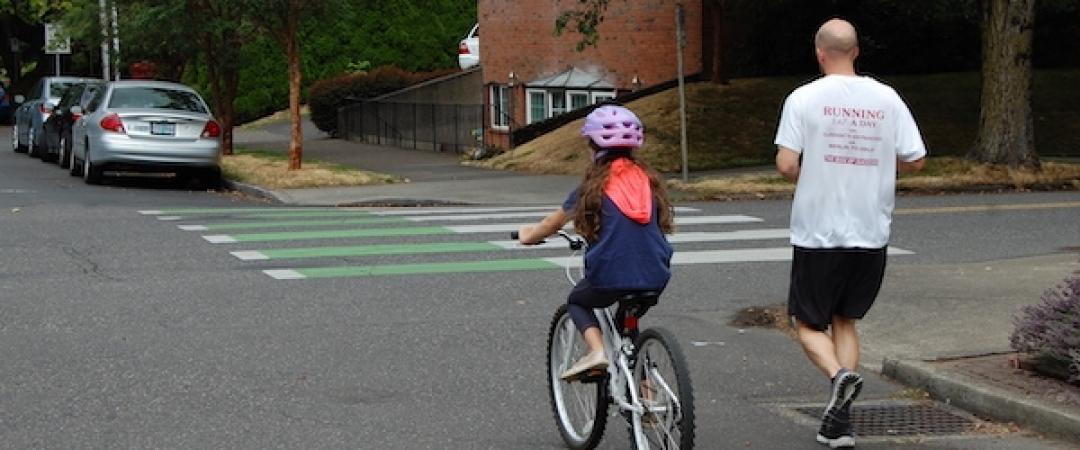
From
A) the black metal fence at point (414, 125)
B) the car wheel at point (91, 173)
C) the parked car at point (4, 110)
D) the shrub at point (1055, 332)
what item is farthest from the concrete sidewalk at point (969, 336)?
the parked car at point (4, 110)

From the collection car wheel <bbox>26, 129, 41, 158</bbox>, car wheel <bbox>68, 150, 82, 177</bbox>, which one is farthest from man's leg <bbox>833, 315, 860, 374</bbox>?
car wheel <bbox>26, 129, 41, 158</bbox>

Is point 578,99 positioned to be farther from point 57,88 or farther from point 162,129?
point 162,129

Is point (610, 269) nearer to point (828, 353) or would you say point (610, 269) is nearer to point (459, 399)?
point (828, 353)

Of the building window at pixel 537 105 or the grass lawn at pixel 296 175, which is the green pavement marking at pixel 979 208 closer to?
the grass lawn at pixel 296 175

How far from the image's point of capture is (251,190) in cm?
2222

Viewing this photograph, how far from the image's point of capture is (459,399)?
7910 mm

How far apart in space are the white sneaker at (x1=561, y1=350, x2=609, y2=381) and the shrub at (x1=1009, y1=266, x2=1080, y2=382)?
229 centimetres

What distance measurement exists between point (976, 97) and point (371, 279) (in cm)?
1848

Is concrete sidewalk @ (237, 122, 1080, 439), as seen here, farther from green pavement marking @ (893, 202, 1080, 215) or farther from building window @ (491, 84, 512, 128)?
building window @ (491, 84, 512, 128)

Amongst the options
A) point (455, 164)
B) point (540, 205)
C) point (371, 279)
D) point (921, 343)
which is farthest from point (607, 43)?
point (921, 343)

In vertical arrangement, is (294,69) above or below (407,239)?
above

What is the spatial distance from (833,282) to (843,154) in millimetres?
549

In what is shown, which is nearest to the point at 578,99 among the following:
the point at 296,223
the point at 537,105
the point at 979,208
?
the point at 537,105

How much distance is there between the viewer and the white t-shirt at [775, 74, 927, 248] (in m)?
6.62
